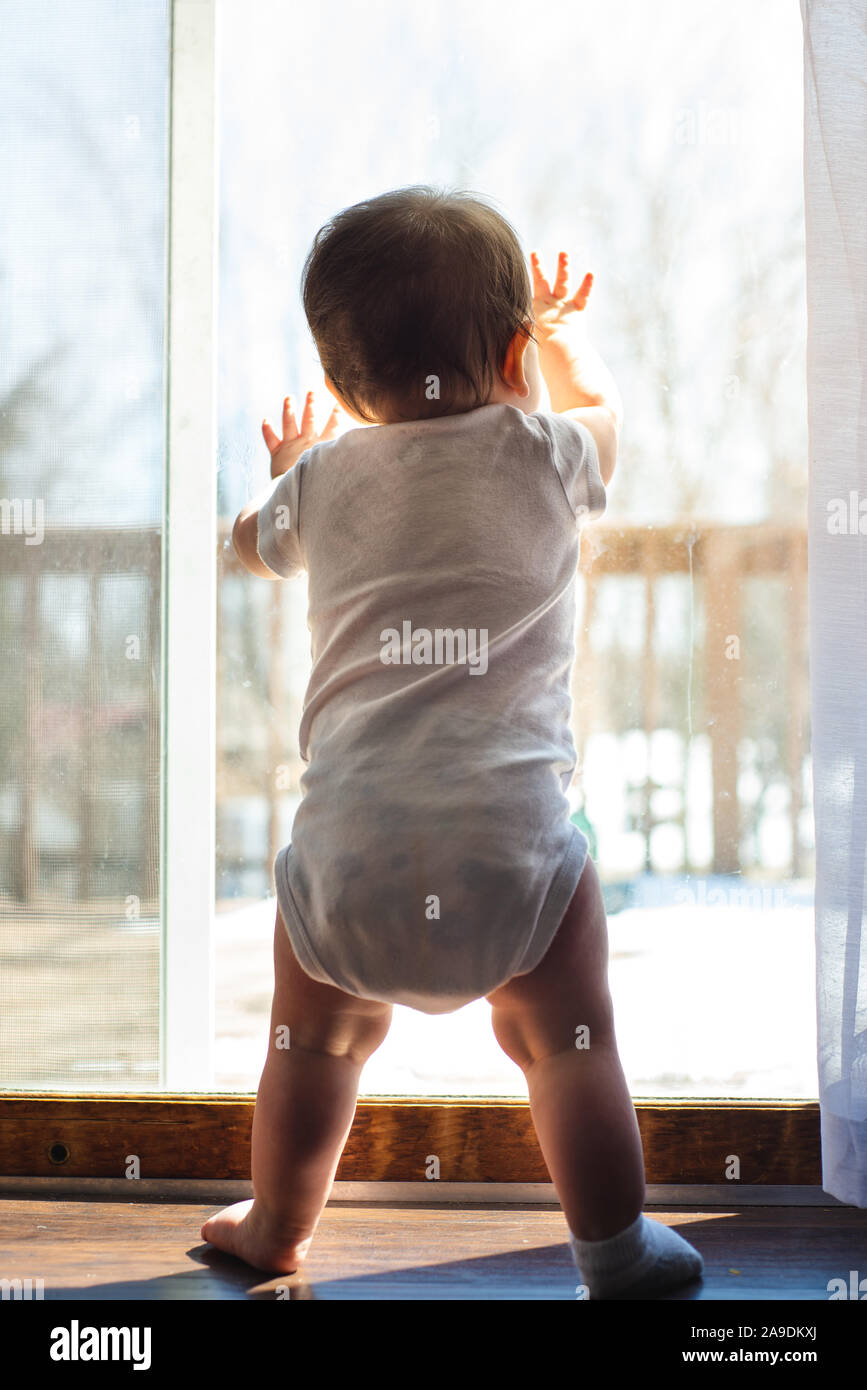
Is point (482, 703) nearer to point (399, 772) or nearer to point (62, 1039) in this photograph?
point (399, 772)

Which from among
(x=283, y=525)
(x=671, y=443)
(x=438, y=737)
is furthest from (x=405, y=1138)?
(x=671, y=443)

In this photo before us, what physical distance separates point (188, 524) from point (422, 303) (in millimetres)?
410

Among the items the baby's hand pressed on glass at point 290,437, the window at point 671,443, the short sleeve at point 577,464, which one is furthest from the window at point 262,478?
the short sleeve at point 577,464

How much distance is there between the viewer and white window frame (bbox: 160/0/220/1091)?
121 centimetres

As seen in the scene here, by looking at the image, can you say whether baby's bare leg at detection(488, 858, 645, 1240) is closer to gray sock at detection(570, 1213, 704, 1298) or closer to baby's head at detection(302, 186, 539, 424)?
gray sock at detection(570, 1213, 704, 1298)

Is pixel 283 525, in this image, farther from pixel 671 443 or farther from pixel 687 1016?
pixel 687 1016

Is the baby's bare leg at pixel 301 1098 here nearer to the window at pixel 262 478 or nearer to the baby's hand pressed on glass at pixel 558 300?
the window at pixel 262 478

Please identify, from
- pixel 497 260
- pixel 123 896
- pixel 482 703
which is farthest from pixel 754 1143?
pixel 497 260

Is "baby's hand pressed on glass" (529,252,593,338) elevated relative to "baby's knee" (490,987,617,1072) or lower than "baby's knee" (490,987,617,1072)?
elevated

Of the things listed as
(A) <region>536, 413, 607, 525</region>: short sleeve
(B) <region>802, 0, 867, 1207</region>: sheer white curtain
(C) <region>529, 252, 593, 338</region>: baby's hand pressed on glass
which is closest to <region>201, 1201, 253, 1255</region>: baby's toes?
(B) <region>802, 0, 867, 1207</region>: sheer white curtain

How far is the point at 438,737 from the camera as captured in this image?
88cm

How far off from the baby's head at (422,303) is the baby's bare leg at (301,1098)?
49cm

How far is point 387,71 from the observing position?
3.93 ft

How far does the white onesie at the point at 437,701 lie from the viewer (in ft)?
2.78
